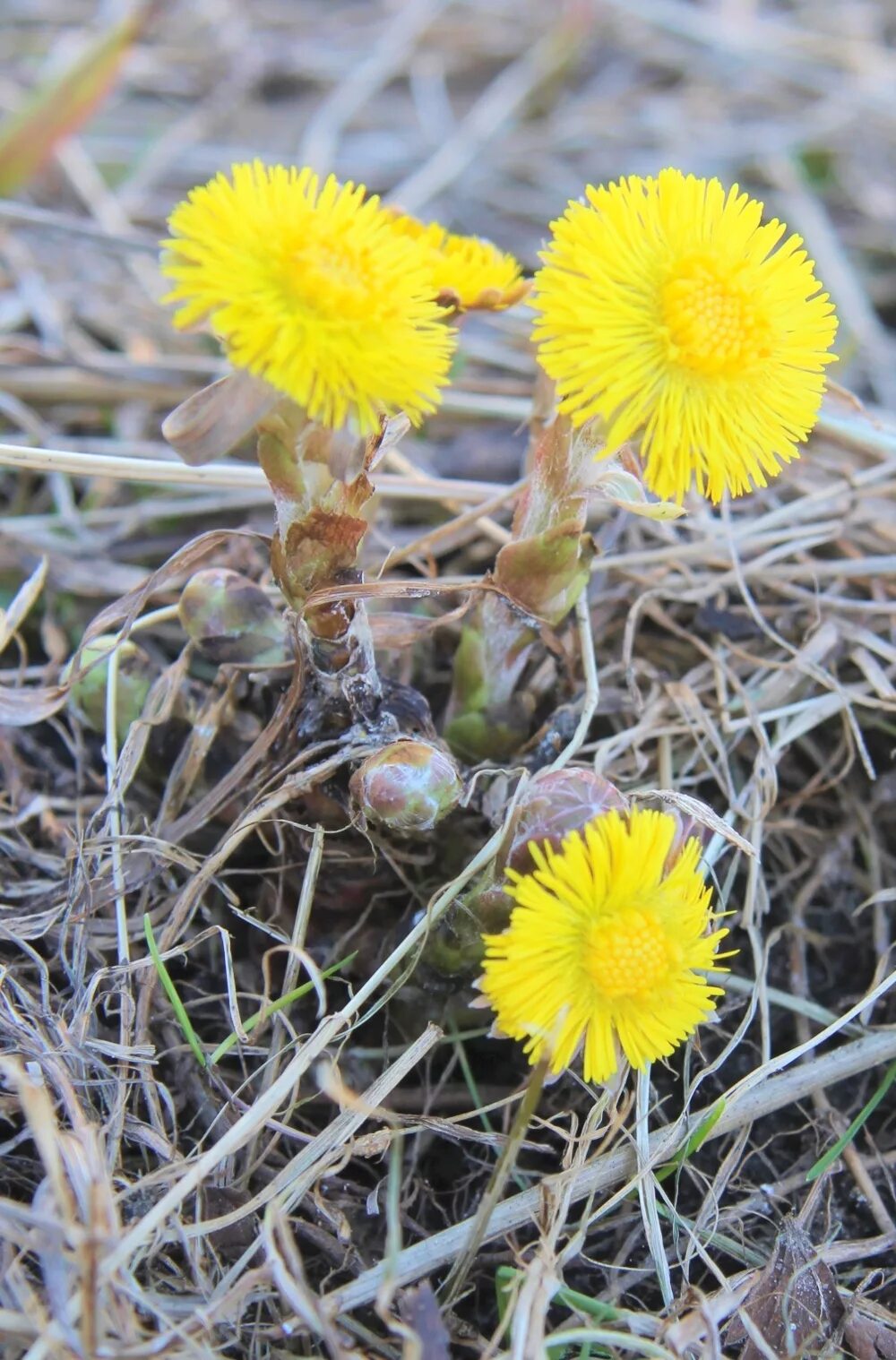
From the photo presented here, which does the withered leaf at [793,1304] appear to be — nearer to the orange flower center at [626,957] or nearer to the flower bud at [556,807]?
the orange flower center at [626,957]

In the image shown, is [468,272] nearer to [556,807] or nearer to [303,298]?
[303,298]

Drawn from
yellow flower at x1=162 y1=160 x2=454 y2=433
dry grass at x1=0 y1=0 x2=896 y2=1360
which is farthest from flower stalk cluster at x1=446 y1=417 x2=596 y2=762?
yellow flower at x1=162 y1=160 x2=454 y2=433

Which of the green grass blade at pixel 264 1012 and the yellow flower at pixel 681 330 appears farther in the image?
the green grass blade at pixel 264 1012

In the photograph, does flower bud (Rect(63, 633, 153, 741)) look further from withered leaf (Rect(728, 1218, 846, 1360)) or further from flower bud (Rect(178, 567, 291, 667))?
withered leaf (Rect(728, 1218, 846, 1360))

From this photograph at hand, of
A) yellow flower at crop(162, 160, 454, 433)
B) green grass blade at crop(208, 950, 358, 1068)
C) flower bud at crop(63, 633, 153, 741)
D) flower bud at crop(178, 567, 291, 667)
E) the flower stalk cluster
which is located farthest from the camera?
flower bud at crop(63, 633, 153, 741)

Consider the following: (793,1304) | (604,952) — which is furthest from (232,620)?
(793,1304)

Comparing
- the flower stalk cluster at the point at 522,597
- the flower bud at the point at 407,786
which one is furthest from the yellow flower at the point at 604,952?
the flower stalk cluster at the point at 522,597
